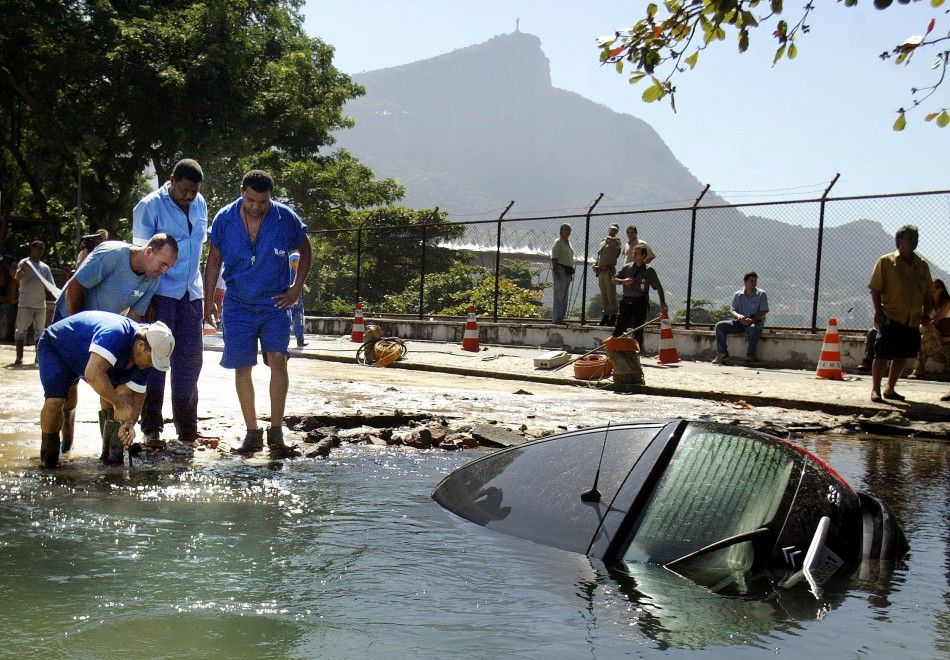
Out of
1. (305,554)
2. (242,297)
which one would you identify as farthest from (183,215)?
(305,554)

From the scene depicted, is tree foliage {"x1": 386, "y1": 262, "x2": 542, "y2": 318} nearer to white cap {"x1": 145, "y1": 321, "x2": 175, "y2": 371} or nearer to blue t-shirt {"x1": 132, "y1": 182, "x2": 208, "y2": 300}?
blue t-shirt {"x1": 132, "y1": 182, "x2": 208, "y2": 300}

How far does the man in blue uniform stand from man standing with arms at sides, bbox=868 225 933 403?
307 inches

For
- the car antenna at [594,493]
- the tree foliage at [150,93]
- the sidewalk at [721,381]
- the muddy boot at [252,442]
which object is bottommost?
the muddy boot at [252,442]

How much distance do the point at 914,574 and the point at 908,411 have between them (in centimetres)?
632

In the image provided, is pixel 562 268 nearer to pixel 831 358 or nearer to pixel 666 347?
pixel 666 347

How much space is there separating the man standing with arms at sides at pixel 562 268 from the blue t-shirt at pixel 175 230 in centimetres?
1211

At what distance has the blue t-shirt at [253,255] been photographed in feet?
22.0

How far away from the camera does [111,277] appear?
619 cm

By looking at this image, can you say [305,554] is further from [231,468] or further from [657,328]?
[657,328]

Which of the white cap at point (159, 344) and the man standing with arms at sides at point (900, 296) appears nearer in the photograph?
the white cap at point (159, 344)

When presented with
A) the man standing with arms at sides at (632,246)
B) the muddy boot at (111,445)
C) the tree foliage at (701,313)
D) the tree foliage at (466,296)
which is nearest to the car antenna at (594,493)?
the muddy boot at (111,445)

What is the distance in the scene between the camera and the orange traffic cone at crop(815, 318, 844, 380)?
1334 cm

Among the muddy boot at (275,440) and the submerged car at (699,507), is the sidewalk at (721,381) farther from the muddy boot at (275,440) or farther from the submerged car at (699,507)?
the submerged car at (699,507)

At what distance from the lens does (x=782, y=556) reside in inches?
147
